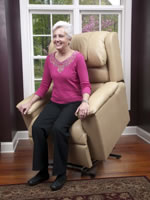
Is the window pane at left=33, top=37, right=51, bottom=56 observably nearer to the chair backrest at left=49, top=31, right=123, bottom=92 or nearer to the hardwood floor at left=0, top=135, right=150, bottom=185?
the chair backrest at left=49, top=31, right=123, bottom=92

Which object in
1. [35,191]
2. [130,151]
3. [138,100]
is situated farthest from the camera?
[138,100]

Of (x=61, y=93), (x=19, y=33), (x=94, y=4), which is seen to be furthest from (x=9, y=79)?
(x=94, y=4)

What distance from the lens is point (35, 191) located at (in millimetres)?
1844

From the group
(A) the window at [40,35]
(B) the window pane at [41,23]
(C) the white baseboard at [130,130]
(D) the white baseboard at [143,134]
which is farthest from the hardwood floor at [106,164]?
(B) the window pane at [41,23]

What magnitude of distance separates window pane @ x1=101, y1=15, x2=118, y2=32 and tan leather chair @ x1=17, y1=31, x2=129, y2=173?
845mm

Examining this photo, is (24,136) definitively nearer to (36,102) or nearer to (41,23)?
(36,102)

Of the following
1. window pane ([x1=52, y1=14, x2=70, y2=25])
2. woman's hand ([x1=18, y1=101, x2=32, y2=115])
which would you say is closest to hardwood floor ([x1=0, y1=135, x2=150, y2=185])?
woman's hand ([x1=18, y1=101, x2=32, y2=115])

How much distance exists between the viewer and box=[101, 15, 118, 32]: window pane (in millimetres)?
3121

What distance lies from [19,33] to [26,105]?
1244 millimetres

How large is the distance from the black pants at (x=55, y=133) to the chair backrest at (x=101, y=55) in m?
0.42

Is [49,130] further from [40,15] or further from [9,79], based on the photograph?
[40,15]

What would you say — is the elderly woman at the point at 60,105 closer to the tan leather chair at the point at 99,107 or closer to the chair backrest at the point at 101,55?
the tan leather chair at the point at 99,107

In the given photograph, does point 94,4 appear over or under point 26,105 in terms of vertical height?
over

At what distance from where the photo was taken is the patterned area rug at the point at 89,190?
68.6 inches
